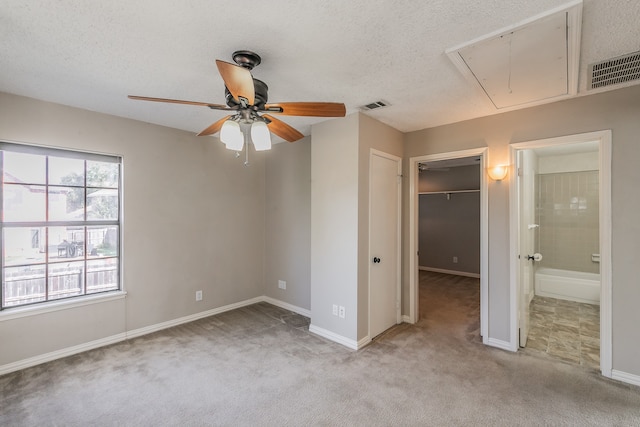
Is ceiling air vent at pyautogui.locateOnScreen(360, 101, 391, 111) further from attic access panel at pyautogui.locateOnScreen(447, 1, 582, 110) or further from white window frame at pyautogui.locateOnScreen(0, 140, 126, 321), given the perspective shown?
white window frame at pyautogui.locateOnScreen(0, 140, 126, 321)

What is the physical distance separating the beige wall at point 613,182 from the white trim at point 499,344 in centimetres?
4

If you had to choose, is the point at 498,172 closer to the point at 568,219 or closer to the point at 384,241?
the point at 384,241

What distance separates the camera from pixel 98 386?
2354 millimetres

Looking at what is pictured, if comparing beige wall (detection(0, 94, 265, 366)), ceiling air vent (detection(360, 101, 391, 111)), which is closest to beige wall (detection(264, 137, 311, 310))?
beige wall (detection(0, 94, 265, 366))

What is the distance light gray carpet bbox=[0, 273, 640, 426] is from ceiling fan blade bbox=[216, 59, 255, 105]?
2164 mm

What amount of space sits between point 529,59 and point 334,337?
3.06m

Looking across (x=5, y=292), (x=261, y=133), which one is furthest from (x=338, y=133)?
(x=5, y=292)

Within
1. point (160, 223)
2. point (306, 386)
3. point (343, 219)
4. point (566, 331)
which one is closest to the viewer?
point (306, 386)

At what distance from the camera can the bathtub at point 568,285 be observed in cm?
439

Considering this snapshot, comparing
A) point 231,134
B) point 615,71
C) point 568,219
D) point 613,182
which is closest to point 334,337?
point 231,134

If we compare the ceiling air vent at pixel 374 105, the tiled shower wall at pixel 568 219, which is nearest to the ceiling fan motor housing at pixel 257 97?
the ceiling air vent at pixel 374 105

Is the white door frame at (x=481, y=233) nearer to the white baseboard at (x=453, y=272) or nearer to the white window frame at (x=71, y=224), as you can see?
the white baseboard at (x=453, y=272)

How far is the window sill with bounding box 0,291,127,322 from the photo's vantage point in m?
2.60

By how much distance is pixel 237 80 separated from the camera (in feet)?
5.12
